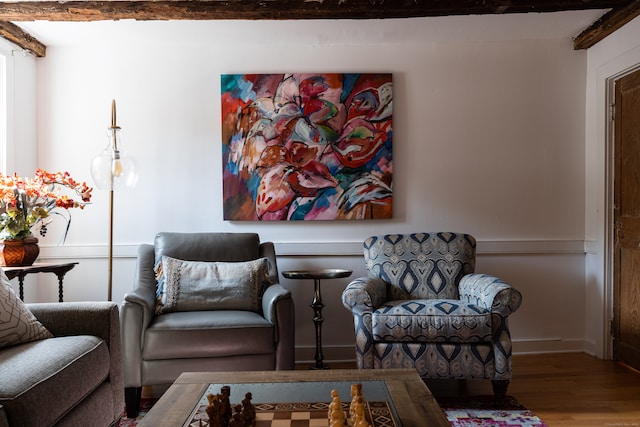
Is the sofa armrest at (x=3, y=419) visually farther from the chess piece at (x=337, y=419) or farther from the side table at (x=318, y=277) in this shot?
the side table at (x=318, y=277)

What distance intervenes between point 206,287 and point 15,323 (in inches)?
43.1

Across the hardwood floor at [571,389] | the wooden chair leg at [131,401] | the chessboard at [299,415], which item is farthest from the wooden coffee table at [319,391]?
the hardwood floor at [571,389]

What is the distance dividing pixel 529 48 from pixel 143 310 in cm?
311

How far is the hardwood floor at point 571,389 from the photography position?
8.34 feet

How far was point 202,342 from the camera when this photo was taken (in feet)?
8.77

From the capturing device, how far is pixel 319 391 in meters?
1.71

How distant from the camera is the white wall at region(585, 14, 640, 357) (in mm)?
3520

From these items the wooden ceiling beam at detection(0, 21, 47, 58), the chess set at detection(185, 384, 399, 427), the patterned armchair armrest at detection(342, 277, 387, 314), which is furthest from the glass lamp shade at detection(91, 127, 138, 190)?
the chess set at detection(185, 384, 399, 427)

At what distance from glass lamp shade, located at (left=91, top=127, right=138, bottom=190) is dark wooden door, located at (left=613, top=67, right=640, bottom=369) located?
10.2ft

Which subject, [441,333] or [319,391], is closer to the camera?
[319,391]

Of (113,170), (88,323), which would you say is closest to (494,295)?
(88,323)

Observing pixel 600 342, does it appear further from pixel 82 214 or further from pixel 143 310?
pixel 82 214

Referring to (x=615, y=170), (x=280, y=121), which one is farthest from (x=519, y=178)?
(x=280, y=121)

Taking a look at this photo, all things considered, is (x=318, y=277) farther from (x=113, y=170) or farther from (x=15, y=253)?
(x=15, y=253)
